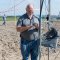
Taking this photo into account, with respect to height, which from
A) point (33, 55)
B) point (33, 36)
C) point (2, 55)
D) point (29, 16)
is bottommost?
point (2, 55)

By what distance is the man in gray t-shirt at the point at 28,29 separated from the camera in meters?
7.47

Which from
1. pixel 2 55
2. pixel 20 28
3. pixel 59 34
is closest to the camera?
pixel 20 28

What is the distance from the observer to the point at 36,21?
24.8 feet

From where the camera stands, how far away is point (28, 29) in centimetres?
746

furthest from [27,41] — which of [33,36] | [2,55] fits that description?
[2,55]

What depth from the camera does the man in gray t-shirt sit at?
7467 mm

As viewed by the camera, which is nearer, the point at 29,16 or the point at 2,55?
the point at 29,16

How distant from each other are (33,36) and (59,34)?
76 centimetres

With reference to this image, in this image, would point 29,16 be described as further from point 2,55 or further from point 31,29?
point 2,55

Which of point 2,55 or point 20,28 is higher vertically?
point 20,28

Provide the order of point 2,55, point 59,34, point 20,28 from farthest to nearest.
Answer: point 2,55 → point 59,34 → point 20,28

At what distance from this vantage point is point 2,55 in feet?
37.4

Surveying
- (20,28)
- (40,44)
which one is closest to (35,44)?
(40,44)

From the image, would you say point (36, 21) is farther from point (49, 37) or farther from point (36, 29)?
point (49, 37)
